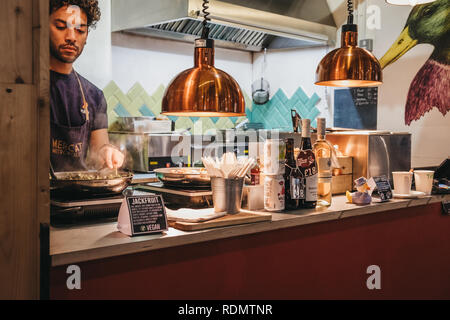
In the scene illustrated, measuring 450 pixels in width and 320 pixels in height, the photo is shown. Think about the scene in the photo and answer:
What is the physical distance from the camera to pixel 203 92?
81.5 inches

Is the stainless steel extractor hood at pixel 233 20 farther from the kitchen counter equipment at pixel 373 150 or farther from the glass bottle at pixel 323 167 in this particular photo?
the glass bottle at pixel 323 167

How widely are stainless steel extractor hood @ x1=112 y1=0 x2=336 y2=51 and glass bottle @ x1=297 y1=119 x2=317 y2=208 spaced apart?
6.69 ft

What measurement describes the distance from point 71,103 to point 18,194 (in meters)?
2.68

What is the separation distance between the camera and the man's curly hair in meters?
3.83

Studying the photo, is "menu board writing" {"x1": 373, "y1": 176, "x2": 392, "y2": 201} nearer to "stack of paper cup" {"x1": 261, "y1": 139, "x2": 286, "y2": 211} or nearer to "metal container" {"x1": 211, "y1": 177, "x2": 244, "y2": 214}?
"stack of paper cup" {"x1": 261, "y1": 139, "x2": 286, "y2": 211}

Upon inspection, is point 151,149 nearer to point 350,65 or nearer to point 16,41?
point 350,65

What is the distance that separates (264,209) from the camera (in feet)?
7.89

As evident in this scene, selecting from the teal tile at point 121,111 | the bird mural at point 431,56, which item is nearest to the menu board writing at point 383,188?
the bird mural at point 431,56

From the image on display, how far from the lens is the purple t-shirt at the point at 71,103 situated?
156 inches

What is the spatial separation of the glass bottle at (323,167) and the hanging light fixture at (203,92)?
60 centimetres

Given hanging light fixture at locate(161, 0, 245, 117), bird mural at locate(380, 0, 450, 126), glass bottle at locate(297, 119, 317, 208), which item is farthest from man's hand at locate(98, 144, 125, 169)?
bird mural at locate(380, 0, 450, 126)

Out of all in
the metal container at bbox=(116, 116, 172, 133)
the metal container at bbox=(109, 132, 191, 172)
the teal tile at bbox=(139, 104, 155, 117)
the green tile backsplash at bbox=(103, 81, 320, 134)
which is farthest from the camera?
the teal tile at bbox=(139, 104, 155, 117)

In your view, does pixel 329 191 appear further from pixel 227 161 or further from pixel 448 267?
pixel 448 267

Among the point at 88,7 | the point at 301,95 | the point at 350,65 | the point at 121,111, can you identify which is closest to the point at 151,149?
the point at 121,111
